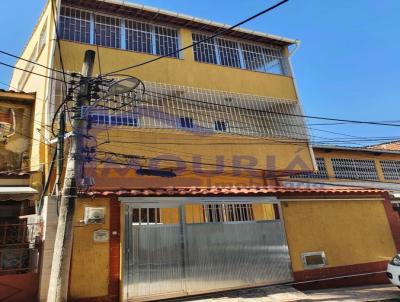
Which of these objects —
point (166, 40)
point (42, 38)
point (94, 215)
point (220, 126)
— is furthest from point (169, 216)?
point (42, 38)

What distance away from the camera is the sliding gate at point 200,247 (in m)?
8.33

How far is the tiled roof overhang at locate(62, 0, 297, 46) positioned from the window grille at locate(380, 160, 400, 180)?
1101 cm

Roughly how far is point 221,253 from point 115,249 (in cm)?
293

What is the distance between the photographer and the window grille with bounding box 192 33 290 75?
1419 cm

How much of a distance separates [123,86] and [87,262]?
429 centimetres

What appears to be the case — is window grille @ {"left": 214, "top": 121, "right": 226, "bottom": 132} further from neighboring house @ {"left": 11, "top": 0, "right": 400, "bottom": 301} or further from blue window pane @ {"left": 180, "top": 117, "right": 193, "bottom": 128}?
blue window pane @ {"left": 180, "top": 117, "right": 193, "bottom": 128}

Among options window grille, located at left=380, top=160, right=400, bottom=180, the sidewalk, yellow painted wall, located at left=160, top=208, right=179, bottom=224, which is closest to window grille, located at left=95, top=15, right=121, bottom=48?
yellow painted wall, located at left=160, top=208, right=179, bottom=224

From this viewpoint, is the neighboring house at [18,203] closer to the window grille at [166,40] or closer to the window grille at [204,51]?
the window grille at [166,40]

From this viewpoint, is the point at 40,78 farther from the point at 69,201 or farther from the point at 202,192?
the point at 202,192

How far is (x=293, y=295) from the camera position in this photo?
28.3 feet

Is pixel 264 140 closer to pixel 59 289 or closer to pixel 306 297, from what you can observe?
pixel 306 297

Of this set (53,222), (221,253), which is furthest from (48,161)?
(221,253)

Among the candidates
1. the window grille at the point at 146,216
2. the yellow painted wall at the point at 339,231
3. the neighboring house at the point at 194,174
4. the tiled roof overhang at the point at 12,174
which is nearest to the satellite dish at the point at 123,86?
the neighboring house at the point at 194,174

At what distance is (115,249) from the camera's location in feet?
27.1
